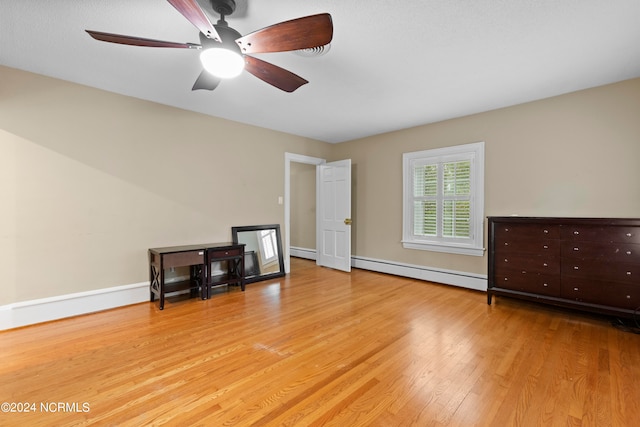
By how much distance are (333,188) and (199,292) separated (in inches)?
115

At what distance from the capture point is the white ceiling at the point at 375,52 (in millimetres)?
1950

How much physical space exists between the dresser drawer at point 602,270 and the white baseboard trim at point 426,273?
3.62ft

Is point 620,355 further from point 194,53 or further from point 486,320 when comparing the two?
point 194,53

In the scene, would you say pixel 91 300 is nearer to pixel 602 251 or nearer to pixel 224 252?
pixel 224 252

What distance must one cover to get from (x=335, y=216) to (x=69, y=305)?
3.91 m

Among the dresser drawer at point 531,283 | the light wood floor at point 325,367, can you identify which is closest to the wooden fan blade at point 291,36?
the light wood floor at point 325,367

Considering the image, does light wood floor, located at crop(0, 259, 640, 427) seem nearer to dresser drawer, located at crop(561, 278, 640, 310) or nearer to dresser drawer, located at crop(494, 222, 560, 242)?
dresser drawer, located at crop(561, 278, 640, 310)

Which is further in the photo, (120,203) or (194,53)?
(120,203)

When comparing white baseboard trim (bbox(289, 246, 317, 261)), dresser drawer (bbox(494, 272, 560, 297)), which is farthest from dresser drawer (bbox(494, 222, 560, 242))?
white baseboard trim (bbox(289, 246, 317, 261))

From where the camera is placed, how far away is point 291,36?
5.62 feet

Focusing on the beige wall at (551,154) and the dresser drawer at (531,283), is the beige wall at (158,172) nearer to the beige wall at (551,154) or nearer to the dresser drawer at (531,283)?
the beige wall at (551,154)

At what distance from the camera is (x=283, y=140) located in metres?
5.11

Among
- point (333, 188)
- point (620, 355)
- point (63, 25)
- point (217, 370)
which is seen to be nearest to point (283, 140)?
point (333, 188)

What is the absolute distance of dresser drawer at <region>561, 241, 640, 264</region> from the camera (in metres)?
2.67
